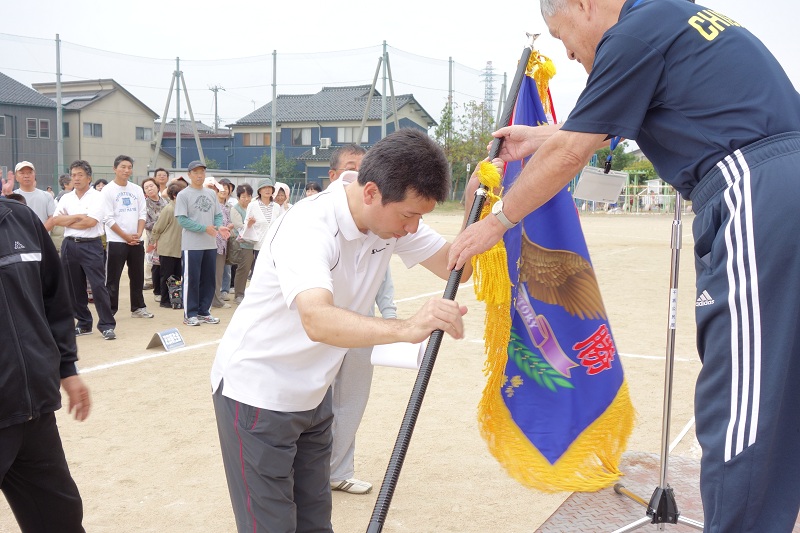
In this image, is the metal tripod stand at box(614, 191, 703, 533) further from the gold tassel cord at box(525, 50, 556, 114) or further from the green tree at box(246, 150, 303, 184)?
the green tree at box(246, 150, 303, 184)

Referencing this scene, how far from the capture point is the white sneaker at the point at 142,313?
33.1 feet

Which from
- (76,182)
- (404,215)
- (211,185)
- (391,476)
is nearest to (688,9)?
(404,215)

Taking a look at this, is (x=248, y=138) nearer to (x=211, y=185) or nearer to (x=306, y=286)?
(x=211, y=185)

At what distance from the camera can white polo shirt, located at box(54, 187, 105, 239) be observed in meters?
8.81

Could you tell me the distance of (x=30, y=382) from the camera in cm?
263

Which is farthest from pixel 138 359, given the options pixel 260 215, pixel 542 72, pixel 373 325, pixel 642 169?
pixel 642 169

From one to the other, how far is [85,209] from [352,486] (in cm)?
628

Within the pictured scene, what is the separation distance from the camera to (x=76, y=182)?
30.5ft

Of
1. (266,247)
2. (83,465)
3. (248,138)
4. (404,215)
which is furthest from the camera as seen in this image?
(248,138)

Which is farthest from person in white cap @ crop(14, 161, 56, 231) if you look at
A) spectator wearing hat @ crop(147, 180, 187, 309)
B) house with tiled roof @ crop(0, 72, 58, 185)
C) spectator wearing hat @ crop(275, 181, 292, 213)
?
house with tiled roof @ crop(0, 72, 58, 185)

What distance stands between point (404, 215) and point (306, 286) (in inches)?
16.8

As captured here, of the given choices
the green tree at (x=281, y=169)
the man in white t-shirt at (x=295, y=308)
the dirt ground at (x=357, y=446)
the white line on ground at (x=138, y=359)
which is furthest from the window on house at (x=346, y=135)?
the man in white t-shirt at (x=295, y=308)

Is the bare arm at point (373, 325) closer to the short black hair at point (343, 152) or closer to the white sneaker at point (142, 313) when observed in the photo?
the short black hair at point (343, 152)

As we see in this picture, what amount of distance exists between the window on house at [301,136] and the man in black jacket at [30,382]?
4220 cm
